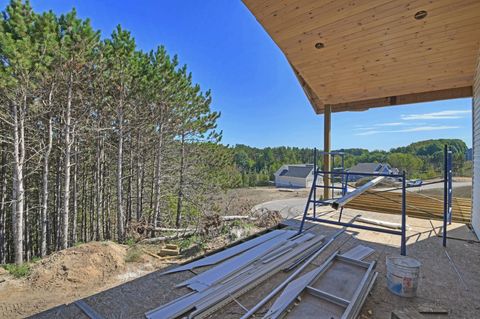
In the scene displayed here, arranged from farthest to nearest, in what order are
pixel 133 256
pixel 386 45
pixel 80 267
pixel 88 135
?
1. pixel 88 135
2. pixel 133 256
3. pixel 386 45
4. pixel 80 267

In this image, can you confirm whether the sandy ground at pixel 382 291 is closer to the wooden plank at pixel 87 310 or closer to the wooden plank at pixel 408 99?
the wooden plank at pixel 87 310

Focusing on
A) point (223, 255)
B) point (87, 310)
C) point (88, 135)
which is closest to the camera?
point (87, 310)

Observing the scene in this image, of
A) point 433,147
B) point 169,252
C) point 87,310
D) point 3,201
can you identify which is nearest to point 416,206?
point 169,252

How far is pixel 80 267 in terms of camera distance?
345 centimetres

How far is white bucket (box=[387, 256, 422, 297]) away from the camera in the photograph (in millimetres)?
1939

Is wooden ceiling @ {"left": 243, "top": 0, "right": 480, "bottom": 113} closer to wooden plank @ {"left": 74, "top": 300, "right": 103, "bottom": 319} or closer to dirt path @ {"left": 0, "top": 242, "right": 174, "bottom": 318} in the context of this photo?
wooden plank @ {"left": 74, "top": 300, "right": 103, "bottom": 319}

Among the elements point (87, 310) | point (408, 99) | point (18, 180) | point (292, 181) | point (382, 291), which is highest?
point (408, 99)

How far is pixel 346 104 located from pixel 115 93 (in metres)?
6.50

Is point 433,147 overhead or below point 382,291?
overhead

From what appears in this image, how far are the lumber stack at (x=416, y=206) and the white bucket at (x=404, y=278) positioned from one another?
2.86m

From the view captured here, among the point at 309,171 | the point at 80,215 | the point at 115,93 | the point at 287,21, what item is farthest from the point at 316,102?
the point at 309,171

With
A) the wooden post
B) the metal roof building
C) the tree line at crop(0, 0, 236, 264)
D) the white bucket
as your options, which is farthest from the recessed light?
the tree line at crop(0, 0, 236, 264)

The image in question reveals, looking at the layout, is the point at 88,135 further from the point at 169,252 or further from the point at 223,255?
the point at 223,255

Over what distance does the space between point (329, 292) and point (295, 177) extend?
3128 centimetres
